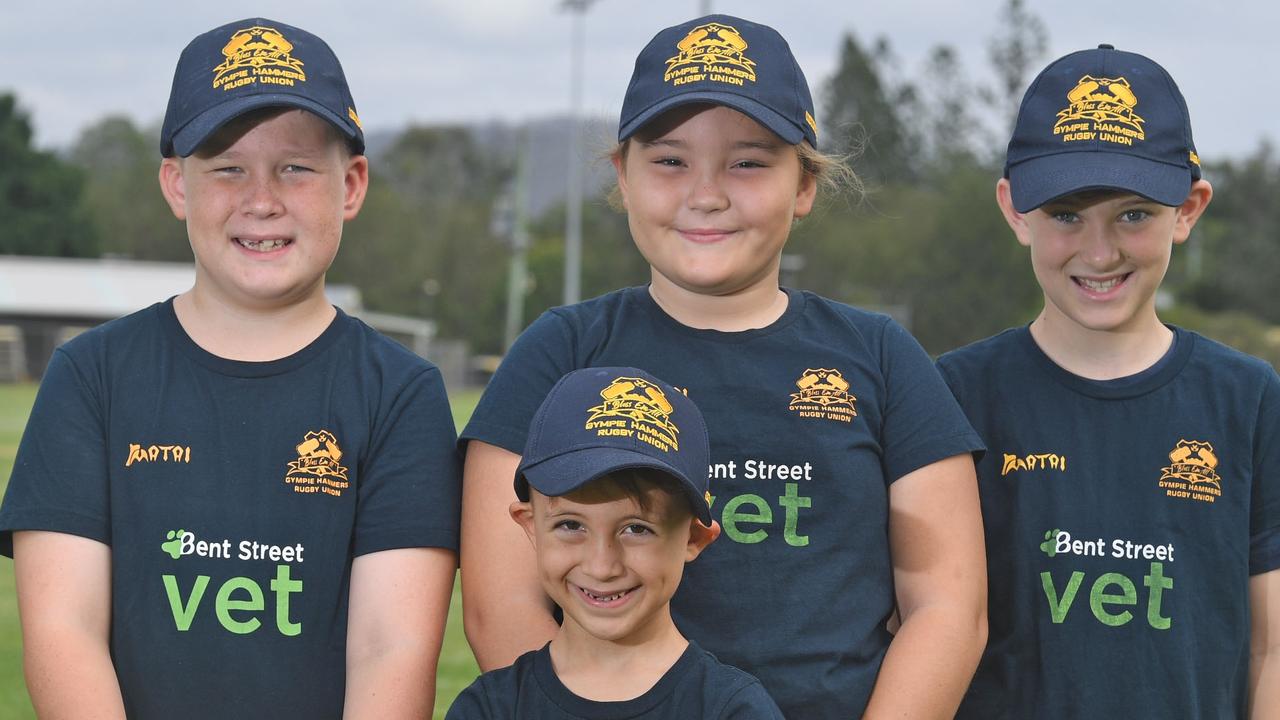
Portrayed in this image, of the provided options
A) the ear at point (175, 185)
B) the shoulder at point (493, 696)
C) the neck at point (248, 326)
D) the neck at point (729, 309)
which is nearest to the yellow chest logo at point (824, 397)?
the neck at point (729, 309)

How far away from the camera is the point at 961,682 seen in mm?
2875

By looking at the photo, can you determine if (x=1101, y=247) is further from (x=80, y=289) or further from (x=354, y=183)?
(x=80, y=289)

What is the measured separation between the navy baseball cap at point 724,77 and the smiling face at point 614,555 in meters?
0.78

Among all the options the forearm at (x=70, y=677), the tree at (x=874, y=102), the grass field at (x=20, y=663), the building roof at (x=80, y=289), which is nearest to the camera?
the forearm at (x=70, y=677)

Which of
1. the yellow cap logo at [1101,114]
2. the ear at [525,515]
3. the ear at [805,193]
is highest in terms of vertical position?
the yellow cap logo at [1101,114]

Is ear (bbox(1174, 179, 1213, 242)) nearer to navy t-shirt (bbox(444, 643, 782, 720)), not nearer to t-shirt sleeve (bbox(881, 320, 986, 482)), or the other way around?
t-shirt sleeve (bbox(881, 320, 986, 482))

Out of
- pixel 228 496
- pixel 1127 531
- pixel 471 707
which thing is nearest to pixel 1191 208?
pixel 1127 531

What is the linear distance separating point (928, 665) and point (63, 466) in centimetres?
170

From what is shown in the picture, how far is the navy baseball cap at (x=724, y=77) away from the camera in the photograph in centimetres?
291

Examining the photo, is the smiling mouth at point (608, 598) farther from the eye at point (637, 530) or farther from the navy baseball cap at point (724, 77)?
the navy baseball cap at point (724, 77)

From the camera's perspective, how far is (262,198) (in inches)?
118

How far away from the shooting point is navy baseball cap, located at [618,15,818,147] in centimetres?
291

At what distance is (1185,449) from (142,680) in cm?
218

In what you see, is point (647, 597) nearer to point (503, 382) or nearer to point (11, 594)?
point (503, 382)
